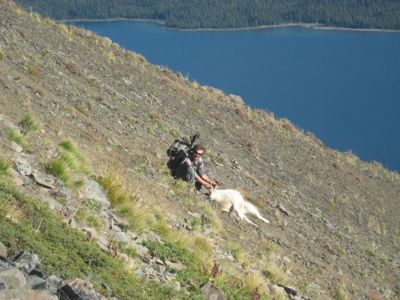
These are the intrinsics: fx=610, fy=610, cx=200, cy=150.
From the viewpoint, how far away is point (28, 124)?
10.6 metres

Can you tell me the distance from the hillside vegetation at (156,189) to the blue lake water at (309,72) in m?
37.8

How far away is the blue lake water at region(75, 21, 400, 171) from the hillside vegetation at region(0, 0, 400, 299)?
124 ft

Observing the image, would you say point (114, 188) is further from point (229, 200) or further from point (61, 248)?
point (229, 200)

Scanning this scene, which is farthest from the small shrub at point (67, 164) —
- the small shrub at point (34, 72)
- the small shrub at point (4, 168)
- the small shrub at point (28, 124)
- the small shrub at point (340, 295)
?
the small shrub at point (34, 72)

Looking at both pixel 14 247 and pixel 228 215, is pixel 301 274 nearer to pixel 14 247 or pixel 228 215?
pixel 228 215

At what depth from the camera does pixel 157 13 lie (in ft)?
619

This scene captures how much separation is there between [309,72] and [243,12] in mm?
77283

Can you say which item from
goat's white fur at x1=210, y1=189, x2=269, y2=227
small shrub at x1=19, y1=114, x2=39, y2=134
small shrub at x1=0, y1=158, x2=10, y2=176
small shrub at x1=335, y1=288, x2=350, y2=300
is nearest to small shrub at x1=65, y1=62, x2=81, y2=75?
goat's white fur at x1=210, y1=189, x2=269, y2=227

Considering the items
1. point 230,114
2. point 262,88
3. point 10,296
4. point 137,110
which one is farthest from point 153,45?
point 10,296

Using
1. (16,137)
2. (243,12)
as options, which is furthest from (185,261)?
(243,12)

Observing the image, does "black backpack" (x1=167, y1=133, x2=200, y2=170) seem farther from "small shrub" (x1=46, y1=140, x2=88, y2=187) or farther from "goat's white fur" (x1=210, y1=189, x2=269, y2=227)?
"small shrub" (x1=46, y1=140, x2=88, y2=187)

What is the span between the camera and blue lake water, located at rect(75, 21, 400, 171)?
2852 inches

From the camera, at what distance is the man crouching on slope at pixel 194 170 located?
13.0 meters

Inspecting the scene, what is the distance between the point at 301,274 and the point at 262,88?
80673 mm
